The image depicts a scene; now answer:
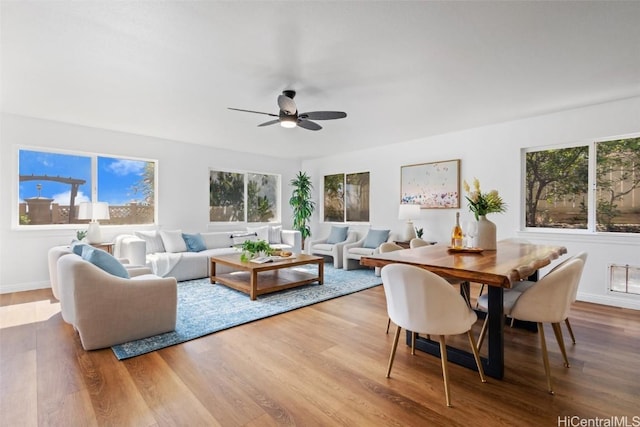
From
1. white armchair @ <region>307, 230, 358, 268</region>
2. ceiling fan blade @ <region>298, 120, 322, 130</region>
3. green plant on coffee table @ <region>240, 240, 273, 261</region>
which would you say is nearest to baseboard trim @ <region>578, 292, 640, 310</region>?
white armchair @ <region>307, 230, 358, 268</region>

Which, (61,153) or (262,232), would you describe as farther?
(262,232)

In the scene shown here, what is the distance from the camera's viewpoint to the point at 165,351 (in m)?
2.53

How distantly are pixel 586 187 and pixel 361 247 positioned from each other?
352 centimetres

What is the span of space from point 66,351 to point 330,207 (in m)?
5.77

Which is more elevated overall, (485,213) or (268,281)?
(485,213)

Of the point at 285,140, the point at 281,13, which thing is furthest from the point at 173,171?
the point at 281,13

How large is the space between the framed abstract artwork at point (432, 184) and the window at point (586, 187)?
1072 millimetres

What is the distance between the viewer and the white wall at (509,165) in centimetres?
380

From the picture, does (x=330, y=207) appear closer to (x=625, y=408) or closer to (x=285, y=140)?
(x=285, y=140)

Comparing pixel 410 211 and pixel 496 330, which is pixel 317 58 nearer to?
pixel 496 330

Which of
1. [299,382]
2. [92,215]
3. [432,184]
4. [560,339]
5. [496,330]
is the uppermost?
[432,184]

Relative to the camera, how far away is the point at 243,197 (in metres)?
7.18

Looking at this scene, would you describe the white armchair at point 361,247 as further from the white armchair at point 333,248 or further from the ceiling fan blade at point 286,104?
the ceiling fan blade at point 286,104

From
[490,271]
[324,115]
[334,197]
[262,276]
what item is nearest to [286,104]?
[324,115]
